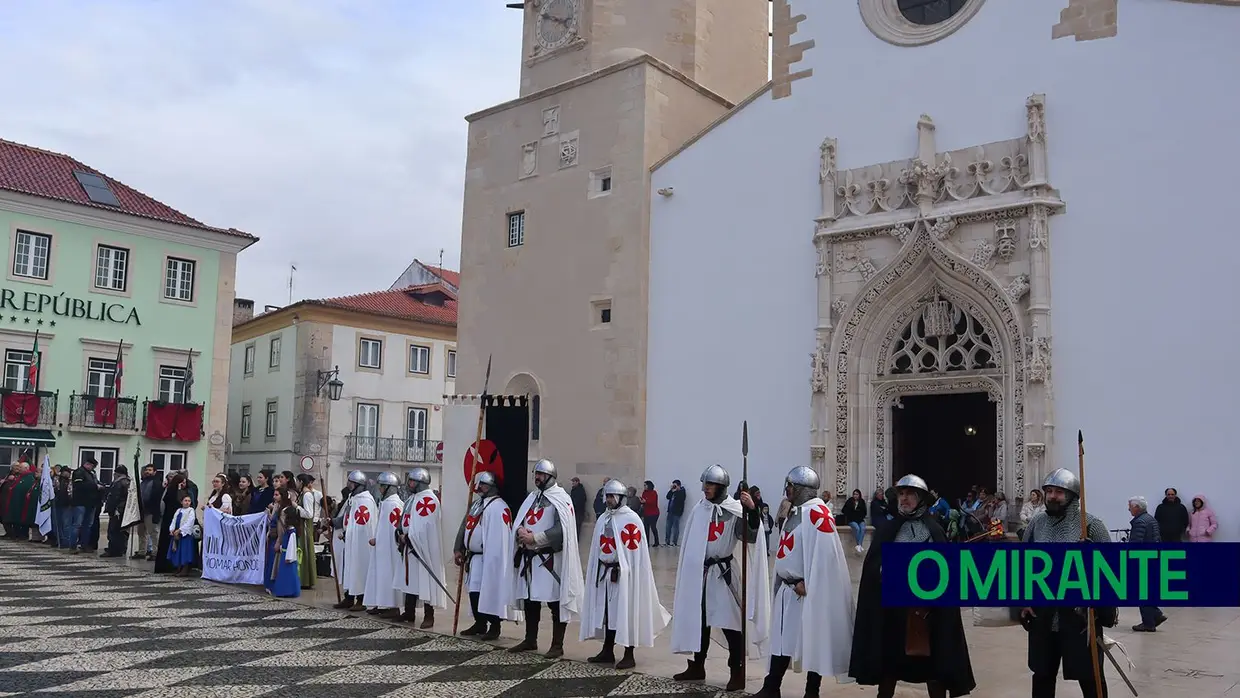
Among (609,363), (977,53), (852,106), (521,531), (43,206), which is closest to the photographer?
(521,531)

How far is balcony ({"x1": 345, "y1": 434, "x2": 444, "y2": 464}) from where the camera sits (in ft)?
118

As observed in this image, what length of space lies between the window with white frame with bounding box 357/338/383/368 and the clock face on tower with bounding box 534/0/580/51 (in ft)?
52.1

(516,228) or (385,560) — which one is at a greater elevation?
(516,228)

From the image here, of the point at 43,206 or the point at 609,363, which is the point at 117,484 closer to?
the point at 609,363

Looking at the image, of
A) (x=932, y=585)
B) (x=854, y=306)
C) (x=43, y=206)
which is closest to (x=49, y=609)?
(x=932, y=585)

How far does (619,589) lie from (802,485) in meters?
1.86

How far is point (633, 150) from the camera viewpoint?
20656 millimetres

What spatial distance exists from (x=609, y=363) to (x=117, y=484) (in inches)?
339

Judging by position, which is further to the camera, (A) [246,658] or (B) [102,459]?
(B) [102,459]

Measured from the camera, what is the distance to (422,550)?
10594 millimetres

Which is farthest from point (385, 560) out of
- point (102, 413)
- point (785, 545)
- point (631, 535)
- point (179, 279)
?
point (179, 279)

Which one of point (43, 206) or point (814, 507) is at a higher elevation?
point (43, 206)

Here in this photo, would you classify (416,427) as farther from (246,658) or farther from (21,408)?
(246,658)

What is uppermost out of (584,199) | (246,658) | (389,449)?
(584,199)
